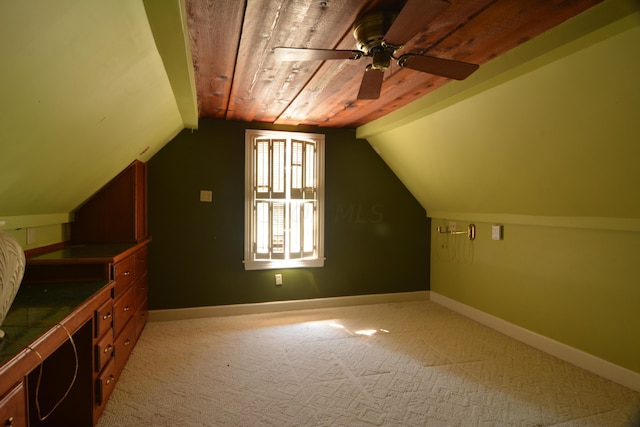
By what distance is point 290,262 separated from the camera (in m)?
4.10

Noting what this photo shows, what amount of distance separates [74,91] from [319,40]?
1209 millimetres

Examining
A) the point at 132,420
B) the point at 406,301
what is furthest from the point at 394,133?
the point at 132,420

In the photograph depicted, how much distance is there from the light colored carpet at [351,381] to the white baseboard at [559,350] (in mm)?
68

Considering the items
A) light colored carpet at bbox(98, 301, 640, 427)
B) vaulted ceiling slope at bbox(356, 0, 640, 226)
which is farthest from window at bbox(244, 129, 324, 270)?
vaulted ceiling slope at bbox(356, 0, 640, 226)

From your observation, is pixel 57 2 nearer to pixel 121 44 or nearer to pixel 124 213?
pixel 121 44

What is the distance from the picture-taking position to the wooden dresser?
123 cm

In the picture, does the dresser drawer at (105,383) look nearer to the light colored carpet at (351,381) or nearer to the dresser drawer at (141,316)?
the light colored carpet at (351,381)

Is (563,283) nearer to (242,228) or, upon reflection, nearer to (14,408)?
(242,228)

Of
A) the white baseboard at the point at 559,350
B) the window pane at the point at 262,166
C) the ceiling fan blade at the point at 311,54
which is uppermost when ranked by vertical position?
the ceiling fan blade at the point at 311,54

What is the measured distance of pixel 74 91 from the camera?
1539 mm

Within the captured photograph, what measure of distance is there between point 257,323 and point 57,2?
3159mm

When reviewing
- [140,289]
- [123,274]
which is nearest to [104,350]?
[123,274]

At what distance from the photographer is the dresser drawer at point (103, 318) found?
6.45ft

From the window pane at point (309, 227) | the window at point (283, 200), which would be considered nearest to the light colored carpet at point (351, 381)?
the window at point (283, 200)
